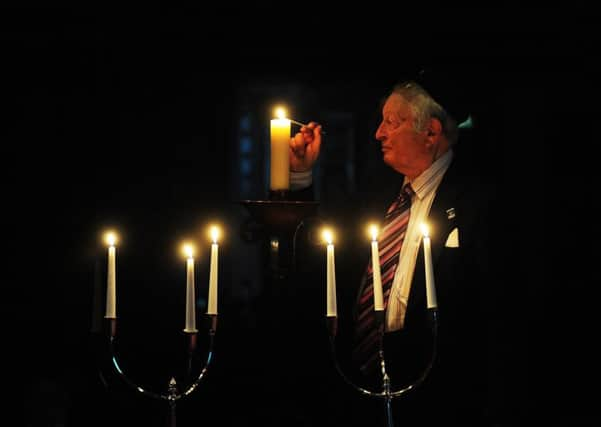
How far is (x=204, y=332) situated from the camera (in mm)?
2941

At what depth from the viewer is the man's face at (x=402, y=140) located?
8.24 ft

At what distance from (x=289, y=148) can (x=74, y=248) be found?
122cm

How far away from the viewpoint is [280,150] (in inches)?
95.2

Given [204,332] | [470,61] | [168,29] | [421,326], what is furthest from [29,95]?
[421,326]

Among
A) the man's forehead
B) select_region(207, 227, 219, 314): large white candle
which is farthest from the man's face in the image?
select_region(207, 227, 219, 314): large white candle

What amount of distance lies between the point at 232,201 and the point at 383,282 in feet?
3.01

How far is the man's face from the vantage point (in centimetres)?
251

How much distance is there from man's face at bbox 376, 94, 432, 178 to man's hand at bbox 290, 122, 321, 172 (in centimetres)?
19

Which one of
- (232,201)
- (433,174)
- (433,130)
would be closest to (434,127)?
(433,130)

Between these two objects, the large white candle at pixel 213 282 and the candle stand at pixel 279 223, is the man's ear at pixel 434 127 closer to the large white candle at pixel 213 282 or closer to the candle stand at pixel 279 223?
the candle stand at pixel 279 223

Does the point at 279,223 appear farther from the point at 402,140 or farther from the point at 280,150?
the point at 402,140

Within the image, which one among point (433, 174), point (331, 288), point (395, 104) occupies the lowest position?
point (331, 288)

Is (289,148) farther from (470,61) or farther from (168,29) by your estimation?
(168,29)

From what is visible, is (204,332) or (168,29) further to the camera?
(168,29)
